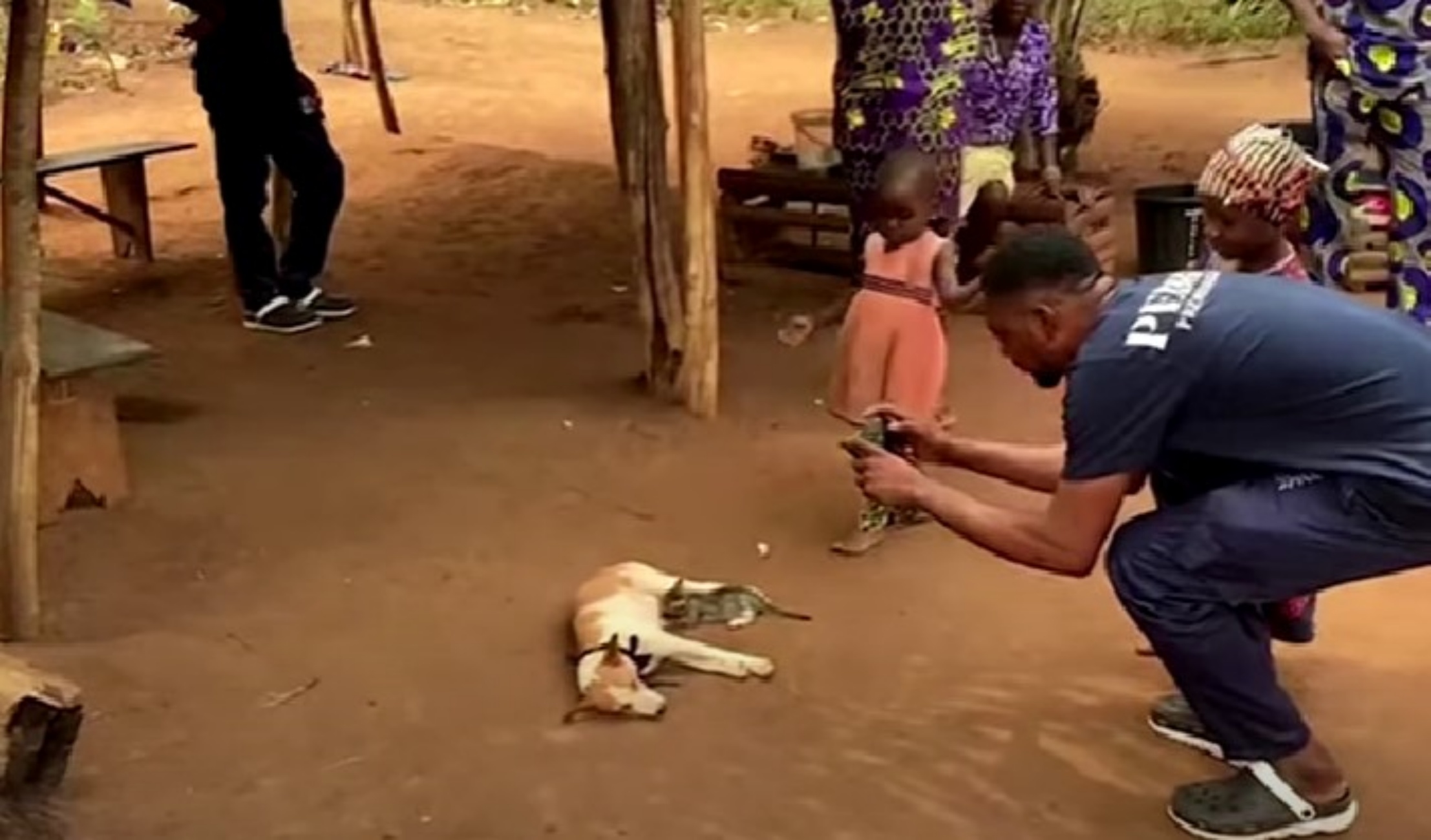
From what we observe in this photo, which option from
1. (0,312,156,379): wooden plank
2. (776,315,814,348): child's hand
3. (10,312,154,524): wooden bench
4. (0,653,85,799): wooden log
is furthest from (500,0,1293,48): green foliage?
(0,653,85,799): wooden log

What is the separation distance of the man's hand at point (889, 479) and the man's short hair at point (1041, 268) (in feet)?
1.14

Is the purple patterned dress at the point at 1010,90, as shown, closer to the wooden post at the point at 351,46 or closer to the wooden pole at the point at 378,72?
the wooden pole at the point at 378,72

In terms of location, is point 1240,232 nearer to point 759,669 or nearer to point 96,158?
point 759,669

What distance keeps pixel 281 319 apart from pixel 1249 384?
4.62 meters

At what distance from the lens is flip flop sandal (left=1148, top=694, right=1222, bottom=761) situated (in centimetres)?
388

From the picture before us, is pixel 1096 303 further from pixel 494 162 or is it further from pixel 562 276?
pixel 494 162

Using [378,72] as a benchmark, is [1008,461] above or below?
above

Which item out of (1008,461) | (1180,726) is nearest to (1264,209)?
(1008,461)

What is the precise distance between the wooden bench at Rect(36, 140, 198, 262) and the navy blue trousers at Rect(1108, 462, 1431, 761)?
19.3 feet

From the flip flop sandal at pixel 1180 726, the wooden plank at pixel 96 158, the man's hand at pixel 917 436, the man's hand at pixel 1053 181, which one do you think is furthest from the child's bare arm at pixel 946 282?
the wooden plank at pixel 96 158

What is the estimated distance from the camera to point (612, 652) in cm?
414

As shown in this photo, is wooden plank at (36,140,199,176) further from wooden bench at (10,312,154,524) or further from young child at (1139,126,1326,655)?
young child at (1139,126,1326,655)

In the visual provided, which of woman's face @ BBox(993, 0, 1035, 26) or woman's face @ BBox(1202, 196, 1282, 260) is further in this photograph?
woman's face @ BBox(993, 0, 1035, 26)

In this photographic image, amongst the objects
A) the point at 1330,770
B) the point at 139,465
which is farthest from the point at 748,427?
the point at 1330,770
